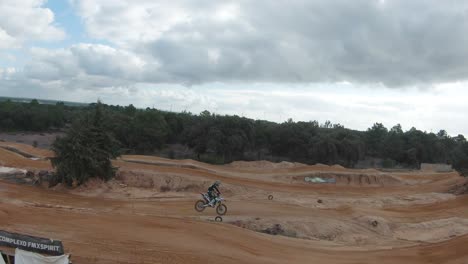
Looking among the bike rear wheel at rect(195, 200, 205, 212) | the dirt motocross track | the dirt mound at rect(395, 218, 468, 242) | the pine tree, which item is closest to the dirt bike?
the bike rear wheel at rect(195, 200, 205, 212)

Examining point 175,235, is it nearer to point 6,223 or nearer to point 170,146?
point 6,223

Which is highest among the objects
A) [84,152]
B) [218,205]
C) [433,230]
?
[84,152]

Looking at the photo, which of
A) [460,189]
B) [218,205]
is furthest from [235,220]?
[460,189]

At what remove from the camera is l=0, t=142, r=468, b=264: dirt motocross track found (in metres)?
22.8

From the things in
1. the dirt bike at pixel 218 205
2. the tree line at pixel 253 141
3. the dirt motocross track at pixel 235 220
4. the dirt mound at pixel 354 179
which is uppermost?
the tree line at pixel 253 141

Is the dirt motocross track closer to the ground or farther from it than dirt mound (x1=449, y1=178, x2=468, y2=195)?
closer to the ground

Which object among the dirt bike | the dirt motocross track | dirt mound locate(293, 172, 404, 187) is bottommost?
the dirt motocross track

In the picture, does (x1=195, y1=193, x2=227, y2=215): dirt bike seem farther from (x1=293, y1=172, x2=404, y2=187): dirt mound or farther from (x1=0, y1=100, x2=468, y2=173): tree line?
(x1=0, y1=100, x2=468, y2=173): tree line

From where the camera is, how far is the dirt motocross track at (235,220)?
2278 cm

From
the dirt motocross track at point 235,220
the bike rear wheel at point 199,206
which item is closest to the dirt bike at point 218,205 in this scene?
the bike rear wheel at point 199,206

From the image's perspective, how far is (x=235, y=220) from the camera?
29.9 metres

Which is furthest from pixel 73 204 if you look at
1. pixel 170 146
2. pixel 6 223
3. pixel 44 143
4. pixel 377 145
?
pixel 377 145

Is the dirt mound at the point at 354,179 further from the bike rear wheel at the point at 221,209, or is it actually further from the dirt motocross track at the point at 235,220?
the bike rear wheel at the point at 221,209

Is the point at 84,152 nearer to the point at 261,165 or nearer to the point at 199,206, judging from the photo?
the point at 199,206
